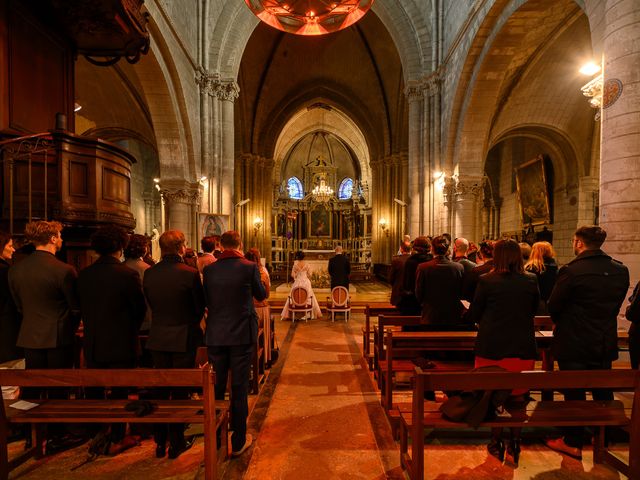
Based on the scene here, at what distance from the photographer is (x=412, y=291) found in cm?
506

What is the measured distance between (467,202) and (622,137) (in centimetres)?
693

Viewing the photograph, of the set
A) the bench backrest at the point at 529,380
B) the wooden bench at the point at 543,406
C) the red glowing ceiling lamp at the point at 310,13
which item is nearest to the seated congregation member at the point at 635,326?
the wooden bench at the point at 543,406

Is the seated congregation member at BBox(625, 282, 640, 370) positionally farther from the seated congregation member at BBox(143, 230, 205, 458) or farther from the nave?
the seated congregation member at BBox(143, 230, 205, 458)

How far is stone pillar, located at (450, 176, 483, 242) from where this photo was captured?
36.7ft

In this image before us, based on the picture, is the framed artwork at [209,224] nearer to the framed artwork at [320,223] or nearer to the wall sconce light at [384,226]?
the wall sconce light at [384,226]

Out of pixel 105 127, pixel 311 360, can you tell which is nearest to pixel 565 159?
pixel 311 360

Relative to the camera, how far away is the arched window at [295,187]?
116 feet

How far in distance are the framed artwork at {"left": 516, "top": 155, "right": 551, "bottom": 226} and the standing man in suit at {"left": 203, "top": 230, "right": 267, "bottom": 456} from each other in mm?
17382

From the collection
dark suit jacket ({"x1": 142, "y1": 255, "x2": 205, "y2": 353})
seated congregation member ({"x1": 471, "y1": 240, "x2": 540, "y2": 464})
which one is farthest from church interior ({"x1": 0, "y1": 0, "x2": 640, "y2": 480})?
dark suit jacket ({"x1": 142, "y1": 255, "x2": 205, "y2": 353})

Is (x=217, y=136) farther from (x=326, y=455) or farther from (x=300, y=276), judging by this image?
(x=326, y=455)

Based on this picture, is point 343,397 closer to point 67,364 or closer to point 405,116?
point 67,364

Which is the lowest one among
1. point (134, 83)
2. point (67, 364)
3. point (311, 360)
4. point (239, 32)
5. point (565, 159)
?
point (311, 360)

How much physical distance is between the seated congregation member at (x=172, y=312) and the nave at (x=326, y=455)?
9.3 inches

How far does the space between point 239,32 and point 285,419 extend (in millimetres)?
14361
